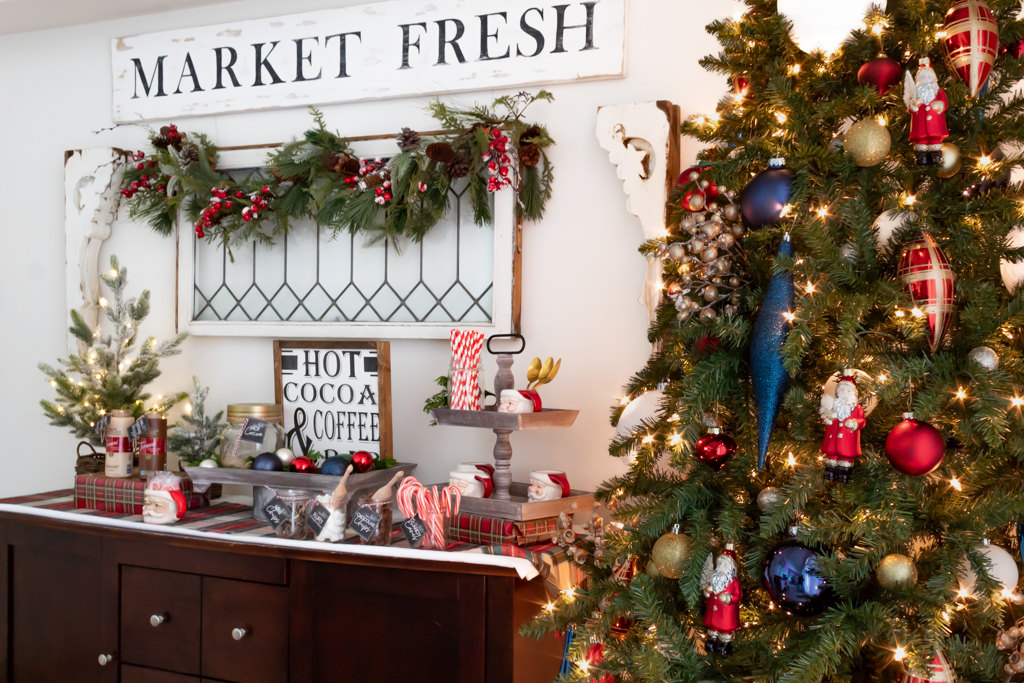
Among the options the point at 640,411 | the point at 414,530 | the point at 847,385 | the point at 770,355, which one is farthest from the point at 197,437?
the point at 847,385

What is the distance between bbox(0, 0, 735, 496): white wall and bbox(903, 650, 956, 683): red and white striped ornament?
3.04ft

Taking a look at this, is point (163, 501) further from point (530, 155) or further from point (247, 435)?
A: point (530, 155)

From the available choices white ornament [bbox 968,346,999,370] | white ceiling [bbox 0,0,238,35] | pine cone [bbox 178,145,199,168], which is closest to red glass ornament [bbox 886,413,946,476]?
white ornament [bbox 968,346,999,370]

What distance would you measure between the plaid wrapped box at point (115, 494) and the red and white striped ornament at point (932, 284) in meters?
1.77

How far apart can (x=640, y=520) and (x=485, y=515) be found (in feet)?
1.59

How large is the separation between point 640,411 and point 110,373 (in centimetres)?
156

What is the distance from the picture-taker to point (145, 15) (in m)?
2.58

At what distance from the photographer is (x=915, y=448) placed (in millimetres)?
1174

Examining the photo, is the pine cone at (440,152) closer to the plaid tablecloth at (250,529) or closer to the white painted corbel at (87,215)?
the plaid tablecloth at (250,529)

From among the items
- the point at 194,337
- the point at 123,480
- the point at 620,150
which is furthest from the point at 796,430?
the point at 194,337

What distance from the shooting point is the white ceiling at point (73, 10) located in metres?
2.47

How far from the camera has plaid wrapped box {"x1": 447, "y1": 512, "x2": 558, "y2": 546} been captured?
1.77m

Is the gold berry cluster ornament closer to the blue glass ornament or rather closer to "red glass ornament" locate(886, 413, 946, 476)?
the blue glass ornament

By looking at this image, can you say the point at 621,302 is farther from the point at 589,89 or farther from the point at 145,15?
the point at 145,15
